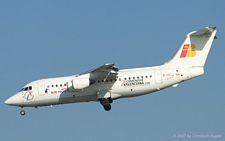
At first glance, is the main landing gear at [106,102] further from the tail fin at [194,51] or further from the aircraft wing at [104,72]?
the tail fin at [194,51]

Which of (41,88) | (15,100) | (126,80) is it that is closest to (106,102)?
(126,80)

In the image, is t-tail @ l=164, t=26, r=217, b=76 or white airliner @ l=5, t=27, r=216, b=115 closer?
white airliner @ l=5, t=27, r=216, b=115

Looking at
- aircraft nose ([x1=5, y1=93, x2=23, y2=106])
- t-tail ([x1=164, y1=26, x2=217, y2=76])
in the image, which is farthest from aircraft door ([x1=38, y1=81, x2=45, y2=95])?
t-tail ([x1=164, y1=26, x2=217, y2=76])

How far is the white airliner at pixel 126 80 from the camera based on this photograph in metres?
48.0

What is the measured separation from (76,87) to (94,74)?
1.38 meters

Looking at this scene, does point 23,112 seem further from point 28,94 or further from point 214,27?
point 214,27

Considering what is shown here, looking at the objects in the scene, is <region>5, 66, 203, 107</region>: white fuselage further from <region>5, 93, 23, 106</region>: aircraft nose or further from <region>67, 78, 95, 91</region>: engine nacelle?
<region>67, 78, 95, 91</region>: engine nacelle

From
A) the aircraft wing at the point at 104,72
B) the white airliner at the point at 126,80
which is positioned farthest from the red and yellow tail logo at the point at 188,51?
the aircraft wing at the point at 104,72

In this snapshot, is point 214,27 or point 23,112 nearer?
point 214,27

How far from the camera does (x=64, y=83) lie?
4925 centimetres

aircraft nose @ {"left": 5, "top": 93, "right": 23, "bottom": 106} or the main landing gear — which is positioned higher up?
aircraft nose @ {"left": 5, "top": 93, "right": 23, "bottom": 106}

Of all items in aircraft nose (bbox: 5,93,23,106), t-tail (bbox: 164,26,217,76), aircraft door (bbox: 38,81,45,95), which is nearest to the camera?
t-tail (bbox: 164,26,217,76)

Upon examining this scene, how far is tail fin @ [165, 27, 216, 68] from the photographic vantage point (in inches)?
1903

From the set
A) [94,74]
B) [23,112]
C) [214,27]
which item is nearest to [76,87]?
[94,74]
